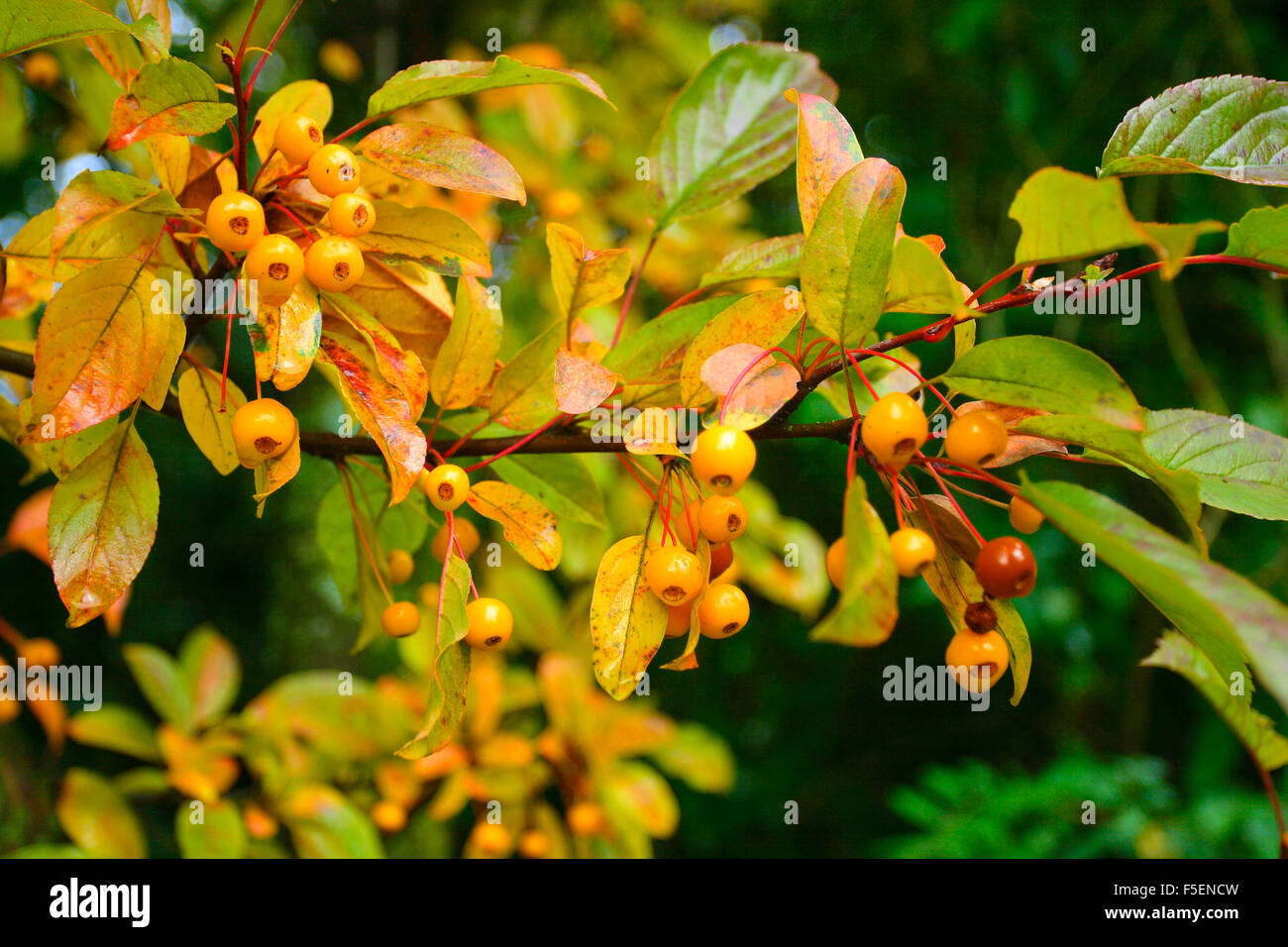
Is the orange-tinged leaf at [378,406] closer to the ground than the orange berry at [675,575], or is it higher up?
higher up

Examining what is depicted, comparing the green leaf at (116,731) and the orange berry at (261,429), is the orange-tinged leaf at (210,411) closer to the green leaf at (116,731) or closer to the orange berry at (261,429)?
the orange berry at (261,429)

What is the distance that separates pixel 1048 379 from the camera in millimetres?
515

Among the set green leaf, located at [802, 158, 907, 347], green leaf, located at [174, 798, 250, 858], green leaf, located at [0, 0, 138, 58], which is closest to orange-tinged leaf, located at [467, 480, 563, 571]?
green leaf, located at [802, 158, 907, 347]

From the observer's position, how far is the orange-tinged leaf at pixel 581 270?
2.13ft

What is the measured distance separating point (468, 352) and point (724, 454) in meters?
0.26

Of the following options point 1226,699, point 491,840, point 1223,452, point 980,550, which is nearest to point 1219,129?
point 1223,452

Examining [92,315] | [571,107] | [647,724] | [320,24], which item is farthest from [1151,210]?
[92,315]

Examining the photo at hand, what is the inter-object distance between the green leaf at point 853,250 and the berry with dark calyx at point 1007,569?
164 millimetres

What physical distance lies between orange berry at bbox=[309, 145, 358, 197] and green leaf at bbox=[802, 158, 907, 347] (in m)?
0.30

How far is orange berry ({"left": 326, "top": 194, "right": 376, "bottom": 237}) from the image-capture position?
558mm

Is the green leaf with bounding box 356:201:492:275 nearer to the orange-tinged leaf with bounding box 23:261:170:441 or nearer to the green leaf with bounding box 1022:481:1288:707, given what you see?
the orange-tinged leaf with bounding box 23:261:170:441

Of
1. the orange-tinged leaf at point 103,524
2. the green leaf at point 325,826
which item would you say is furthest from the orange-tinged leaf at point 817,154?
the green leaf at point 325,826

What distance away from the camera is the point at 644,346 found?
2.22 feet
